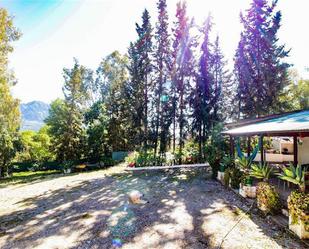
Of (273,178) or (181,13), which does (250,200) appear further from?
(181,13)

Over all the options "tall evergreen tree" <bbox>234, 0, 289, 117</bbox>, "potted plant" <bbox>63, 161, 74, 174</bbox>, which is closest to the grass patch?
"potted plant" <bbox>63, 161, 74, 174</bbox>

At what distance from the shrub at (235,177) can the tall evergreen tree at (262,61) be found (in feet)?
34.5

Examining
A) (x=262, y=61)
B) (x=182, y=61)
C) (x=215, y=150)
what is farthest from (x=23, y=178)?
(x=262, y=61)

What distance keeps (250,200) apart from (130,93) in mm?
16301

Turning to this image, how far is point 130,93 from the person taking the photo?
866 inches

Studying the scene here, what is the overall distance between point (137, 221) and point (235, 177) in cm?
488

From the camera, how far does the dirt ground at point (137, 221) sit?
16.9 ft

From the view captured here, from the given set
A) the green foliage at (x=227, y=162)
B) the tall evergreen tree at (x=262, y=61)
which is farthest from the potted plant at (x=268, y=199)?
the tall evergreen tree at (x=262, y=61)

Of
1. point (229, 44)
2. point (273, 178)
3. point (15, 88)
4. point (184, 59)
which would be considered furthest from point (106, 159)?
point (229, 44)

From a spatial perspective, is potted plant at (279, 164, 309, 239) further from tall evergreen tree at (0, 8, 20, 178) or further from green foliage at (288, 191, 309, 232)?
tall evergreen tree at (0, 8, 20, 178)

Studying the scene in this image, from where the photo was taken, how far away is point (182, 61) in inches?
786

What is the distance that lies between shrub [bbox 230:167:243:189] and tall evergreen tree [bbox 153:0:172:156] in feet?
36.0

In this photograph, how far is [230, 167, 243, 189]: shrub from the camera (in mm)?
9289

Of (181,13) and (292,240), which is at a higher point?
(181,13)
